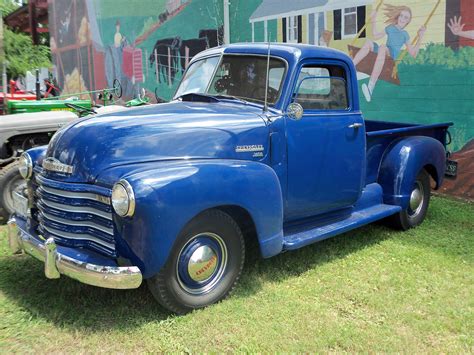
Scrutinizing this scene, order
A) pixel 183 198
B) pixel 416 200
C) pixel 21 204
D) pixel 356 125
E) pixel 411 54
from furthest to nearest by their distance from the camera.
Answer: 1. pixel 411 54
2. pixel 416 200
3. pixel 356 125
4. pixel 21 204
5. pixel 183 198

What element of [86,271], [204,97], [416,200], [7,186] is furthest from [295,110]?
[7,186]

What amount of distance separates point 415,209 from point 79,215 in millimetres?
3791

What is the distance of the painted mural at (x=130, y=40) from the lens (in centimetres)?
1117

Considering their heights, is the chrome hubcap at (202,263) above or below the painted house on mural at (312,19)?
below

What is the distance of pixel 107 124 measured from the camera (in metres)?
3.38

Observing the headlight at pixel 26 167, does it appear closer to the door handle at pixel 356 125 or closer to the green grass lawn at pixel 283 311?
the green grass lawn at pixel 283 311

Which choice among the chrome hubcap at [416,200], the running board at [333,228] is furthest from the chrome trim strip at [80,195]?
the chrome hubcap at [416,200]

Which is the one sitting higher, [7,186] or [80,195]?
[80,195]

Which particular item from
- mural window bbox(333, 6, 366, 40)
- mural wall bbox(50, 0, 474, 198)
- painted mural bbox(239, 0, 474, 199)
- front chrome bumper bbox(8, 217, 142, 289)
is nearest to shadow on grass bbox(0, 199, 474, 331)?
front chrome bumper bbox(8, 217, 142, 289)

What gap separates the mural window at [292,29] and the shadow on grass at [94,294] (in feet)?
16.5

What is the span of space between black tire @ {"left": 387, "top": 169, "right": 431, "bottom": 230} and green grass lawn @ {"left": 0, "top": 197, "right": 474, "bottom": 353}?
0.76 meters

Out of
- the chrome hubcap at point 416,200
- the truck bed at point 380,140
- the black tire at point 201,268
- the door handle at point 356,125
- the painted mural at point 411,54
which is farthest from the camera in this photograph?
the painted mural at point 411,54

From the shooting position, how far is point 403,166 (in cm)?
509

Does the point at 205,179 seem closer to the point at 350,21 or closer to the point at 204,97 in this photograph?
the point at 204,97
